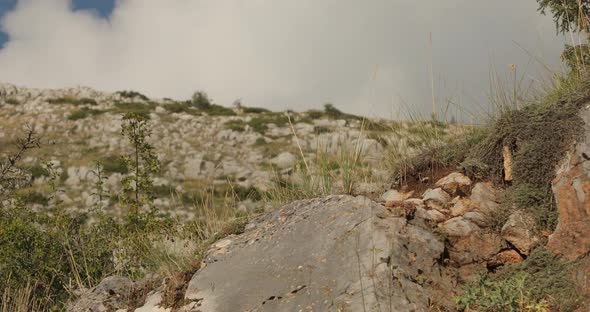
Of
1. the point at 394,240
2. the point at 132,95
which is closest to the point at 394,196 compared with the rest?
the point at 394,240

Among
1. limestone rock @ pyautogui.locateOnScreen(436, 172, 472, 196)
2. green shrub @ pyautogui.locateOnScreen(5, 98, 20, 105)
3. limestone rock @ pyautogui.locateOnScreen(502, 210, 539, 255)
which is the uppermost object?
Result: green shrub @ pyautogui.locateOnScreen(5, 98, 20, 105)

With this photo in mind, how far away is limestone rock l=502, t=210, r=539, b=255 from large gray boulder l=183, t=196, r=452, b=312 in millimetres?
546

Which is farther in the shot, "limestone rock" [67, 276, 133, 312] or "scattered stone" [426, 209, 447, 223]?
"limestone rock" [67, 276, 133, 312]

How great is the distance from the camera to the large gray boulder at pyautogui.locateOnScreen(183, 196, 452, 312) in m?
3.90

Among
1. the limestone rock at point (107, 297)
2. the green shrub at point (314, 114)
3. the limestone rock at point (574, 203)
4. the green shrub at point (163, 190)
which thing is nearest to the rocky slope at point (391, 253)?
the limestone rock at point (574, 203)

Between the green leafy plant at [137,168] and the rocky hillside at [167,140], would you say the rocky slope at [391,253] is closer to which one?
the green leafy plant at [137,168]

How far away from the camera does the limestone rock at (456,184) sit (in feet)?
16.3

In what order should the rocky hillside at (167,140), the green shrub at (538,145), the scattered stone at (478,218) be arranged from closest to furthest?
the green shrub at (538,145) < the scattered stone at (478,218) < the rocky hillside at (167,140)

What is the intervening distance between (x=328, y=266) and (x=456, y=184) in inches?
59.0

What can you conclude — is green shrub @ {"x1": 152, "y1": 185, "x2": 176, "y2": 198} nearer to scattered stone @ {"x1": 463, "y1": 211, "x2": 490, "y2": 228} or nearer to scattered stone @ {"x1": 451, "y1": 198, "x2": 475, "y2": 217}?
scattered stone @ {"x1": 451, "y1": 198, "x2": 475, "y2": 217}

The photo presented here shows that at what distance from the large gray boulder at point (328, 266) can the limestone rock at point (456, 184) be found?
74cm

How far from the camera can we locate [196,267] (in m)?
5.26

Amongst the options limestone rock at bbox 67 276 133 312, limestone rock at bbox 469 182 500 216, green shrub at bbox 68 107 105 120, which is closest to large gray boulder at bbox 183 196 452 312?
limestone rock at bbox 469 182 500 216

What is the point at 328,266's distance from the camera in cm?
429
